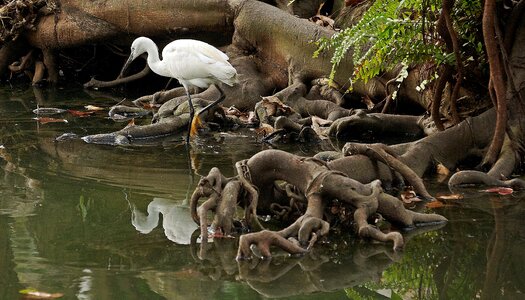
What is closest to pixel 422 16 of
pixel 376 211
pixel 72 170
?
pixel 376 211

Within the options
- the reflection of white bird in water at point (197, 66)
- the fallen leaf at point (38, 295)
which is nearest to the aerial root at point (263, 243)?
the fallen leaf at point (38, 295)

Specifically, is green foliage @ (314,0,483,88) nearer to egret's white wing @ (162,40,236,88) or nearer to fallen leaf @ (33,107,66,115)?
egret's white wing @ (162,40,236,88)

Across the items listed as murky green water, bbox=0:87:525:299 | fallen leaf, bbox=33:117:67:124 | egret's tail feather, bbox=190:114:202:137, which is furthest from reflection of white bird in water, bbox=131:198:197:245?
fallen leaf, bbox=33:117:67:124

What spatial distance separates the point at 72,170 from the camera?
8.17 m

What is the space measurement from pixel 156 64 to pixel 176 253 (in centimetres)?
610

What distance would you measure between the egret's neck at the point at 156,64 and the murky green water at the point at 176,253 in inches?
129

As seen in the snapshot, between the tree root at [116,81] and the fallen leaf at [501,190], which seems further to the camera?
the tree root at [116,81]

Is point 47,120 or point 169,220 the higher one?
point 169,220

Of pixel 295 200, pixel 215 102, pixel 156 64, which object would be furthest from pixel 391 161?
pixel 156 64

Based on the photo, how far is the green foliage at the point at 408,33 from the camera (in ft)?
24.9

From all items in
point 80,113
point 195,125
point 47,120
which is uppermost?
point 195,125

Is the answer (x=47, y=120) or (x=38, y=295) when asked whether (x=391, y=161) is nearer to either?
(x=38, y=295)

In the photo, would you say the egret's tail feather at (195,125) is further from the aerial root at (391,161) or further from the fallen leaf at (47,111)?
the aerial root at (391,161)

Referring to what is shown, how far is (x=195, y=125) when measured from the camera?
10.4 m
